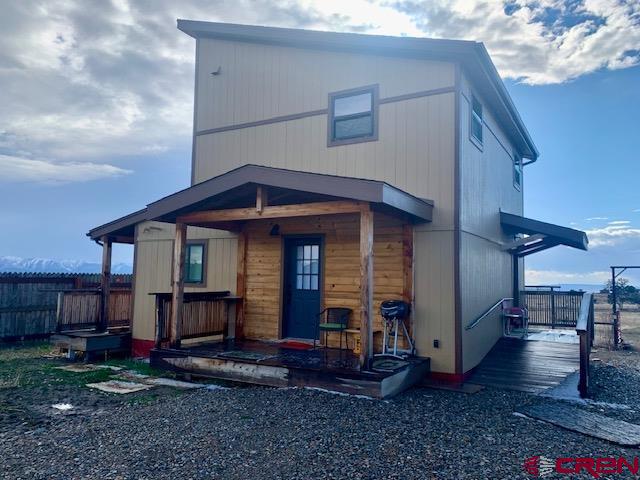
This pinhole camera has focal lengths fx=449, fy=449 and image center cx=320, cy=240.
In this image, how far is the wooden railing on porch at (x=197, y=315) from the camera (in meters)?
7.90

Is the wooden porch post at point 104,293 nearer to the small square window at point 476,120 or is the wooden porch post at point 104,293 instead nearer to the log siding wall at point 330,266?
the log siding wall at point 330,266

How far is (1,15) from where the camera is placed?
357 inches

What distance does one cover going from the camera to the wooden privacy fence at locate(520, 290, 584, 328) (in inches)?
484

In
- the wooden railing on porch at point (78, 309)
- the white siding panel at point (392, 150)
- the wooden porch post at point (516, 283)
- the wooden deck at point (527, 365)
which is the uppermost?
the white siding panel at point (392, 150)

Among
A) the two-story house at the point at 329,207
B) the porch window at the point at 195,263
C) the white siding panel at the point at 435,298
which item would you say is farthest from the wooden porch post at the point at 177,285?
the white siding panel at the point at 435,298

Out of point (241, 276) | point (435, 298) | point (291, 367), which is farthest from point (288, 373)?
point (241, 276)

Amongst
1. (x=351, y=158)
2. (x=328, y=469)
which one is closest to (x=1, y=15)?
(x=351, y=158)

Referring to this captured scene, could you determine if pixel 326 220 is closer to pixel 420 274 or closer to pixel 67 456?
pixel 420 274

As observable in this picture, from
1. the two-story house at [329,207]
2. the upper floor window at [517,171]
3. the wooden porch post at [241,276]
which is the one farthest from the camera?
the upper floor window at [517,171]

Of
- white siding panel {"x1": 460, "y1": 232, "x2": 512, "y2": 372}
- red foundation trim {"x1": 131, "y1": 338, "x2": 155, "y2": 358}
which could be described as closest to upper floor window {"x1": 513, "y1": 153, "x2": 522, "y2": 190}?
white siding panel {"x1": 460, "y1": 232, "x2": 512, "y2": 372}

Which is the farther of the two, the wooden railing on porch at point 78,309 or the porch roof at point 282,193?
the wooden railing on porch at point 78,309

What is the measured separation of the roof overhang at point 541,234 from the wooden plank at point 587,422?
390 centimetres

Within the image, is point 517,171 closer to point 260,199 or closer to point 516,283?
point 516,283

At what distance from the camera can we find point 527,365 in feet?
25.1
